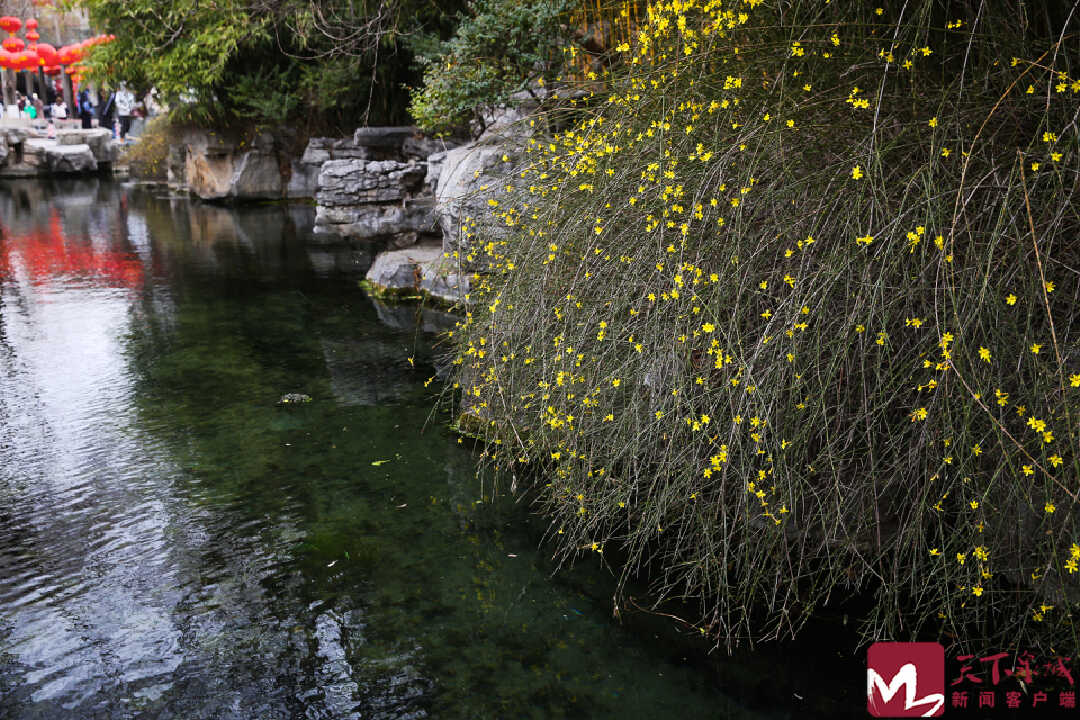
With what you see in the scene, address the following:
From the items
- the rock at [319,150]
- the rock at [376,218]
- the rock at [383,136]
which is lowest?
the rock at [376,218]

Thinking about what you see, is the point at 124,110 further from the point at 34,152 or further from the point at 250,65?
the point at 250,65

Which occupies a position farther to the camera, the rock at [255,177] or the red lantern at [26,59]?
the red lantern at [26,59]

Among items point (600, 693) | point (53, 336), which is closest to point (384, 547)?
point (600, 693)

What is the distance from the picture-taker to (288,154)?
39.6 feet

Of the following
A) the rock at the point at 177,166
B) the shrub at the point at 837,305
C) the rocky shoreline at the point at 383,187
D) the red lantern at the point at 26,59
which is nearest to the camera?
the shrub at the point at 837,305

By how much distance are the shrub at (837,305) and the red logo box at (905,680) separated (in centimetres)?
11

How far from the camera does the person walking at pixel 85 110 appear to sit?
21016mm

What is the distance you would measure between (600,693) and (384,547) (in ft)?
3.26

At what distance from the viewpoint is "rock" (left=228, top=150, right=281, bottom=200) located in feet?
39.2

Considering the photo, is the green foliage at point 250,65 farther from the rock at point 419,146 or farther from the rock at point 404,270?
the rock at point 404,270

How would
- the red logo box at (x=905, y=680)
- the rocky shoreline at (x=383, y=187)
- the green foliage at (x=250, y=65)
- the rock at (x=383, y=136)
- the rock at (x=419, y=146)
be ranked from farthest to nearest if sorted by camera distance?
the green foliage at (x=250, y=65), the rock at (x=383, y=136), the rock at (x=419, y=146), the rocky shoreline at (x=383, y=187), the red logo box at (x=905, y=680)

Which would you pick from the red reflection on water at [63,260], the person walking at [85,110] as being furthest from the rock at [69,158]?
the red reflection on water at [63,260]

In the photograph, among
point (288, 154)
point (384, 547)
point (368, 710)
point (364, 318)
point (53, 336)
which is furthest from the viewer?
point (288, 154)

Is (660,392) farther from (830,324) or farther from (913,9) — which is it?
(913,9)
